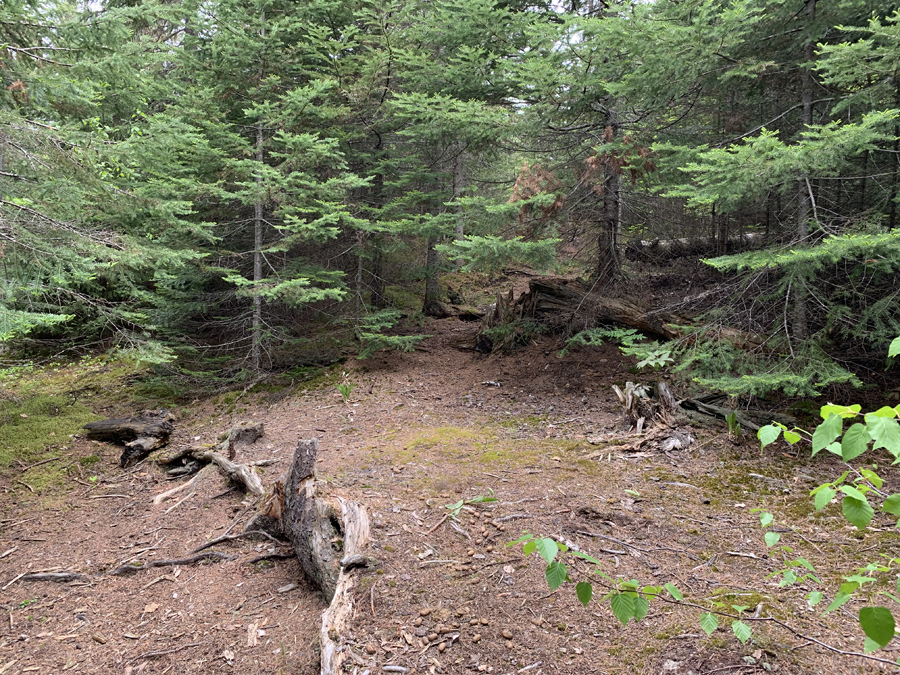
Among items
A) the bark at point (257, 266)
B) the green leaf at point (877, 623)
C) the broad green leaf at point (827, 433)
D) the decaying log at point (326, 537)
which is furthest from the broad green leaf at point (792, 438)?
the bark at point (257, 266)

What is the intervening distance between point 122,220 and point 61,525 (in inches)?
209

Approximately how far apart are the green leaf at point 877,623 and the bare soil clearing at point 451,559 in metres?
1.51

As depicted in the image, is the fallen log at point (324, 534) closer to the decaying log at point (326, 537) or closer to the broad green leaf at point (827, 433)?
the decaying log at point (326, 537)

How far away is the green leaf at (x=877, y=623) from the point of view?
128cm

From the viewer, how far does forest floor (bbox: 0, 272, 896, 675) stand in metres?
2.79

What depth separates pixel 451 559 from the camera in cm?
364

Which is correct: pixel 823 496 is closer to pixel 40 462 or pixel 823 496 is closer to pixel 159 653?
pixel 159 653

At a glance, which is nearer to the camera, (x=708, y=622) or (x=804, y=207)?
(x=708, y=622)

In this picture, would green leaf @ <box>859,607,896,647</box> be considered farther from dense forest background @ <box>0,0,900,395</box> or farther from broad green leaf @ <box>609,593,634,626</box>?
dense forest background @ <box>0,0,900,395</box>

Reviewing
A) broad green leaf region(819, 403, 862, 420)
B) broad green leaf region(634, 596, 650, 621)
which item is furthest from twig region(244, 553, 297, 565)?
broad green leaf region(819, 403, 862, 420)

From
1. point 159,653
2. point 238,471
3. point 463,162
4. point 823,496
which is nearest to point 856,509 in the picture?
point 823,496

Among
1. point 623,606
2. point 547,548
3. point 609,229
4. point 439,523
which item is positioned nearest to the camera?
point 547,548

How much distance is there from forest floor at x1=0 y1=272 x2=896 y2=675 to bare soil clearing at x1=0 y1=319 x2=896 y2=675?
0.6 inches

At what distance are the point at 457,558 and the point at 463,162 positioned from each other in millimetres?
11675
